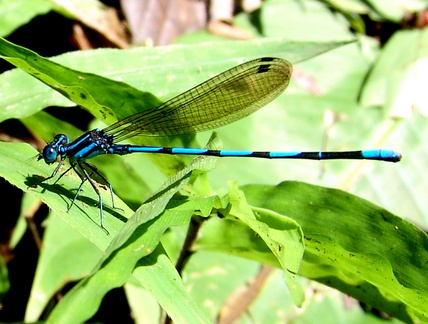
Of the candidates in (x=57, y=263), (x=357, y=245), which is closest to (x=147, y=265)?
(x=357, y=245)

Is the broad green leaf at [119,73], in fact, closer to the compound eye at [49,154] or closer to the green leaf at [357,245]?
the compound eye at [49,154]

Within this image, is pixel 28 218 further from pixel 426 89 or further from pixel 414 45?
pixel 414 45

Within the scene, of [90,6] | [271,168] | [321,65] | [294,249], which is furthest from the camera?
[321,65]

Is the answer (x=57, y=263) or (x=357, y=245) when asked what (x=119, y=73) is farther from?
(x=357, y=245)

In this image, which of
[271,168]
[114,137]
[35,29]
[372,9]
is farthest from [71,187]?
[372,9]

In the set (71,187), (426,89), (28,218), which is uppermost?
(71,187)

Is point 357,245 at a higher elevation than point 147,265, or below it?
below

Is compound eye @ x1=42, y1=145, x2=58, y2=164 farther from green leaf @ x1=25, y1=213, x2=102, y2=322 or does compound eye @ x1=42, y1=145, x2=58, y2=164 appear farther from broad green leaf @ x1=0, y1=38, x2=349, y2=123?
green leaf @ x1=25, y1=213, x2=102, y2=322
